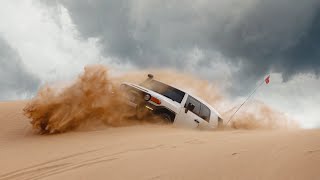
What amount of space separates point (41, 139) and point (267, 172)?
247 inches

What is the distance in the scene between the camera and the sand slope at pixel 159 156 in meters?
6.82

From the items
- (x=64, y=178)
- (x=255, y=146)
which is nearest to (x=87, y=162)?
(x=64, y=178)

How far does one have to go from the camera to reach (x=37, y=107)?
12008 millimetres

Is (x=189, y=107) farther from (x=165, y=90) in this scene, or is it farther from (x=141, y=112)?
(x=141, y=112)

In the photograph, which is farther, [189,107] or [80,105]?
[189,107]

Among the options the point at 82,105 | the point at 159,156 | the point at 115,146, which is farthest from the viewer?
the point at 82,105

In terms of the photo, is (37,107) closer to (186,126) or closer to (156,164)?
(186,126)

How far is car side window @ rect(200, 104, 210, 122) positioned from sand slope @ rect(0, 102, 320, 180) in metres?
2.32

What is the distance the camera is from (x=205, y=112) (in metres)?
13.2

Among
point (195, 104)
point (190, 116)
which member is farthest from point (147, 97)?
point (195, 104)

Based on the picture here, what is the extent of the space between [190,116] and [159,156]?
4.84 m

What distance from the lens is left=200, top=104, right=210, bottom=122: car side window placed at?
43.1 ft

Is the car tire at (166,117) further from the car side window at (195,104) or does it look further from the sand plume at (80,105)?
the sand plume at (80,105)

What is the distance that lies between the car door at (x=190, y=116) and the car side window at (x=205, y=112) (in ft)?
0.42
